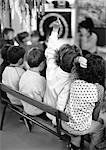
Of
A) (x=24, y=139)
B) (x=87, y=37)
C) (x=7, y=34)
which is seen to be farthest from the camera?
(x=87, y=37)

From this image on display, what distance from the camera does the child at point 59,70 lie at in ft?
5.69

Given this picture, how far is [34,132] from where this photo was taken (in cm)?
223

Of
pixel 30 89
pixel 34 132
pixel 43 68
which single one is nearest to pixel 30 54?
pixel 43 68

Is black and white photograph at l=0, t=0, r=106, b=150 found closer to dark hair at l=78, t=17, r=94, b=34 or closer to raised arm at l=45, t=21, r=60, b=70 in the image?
raised arm at l=45, t=21, r=60, b=70

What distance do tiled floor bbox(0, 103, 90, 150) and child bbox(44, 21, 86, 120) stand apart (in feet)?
0.89

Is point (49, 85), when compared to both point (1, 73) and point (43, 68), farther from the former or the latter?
point (1, 73)

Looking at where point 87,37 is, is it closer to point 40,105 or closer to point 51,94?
point 51,94

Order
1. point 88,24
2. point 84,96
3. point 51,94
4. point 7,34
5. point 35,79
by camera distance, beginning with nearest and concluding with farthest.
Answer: point 84,96 → point 51,94 → point 35,79 → point 7,34 → point 88,24

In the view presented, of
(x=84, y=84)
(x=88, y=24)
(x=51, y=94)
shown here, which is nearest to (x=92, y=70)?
(x=84, y=84)

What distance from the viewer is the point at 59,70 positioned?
1780 millimetres

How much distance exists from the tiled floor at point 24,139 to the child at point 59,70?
0.27 meters

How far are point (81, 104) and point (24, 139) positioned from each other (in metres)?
0.77

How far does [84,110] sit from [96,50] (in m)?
2.86

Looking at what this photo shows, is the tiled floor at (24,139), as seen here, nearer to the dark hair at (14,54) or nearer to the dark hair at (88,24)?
the dark hair at (14,54)
